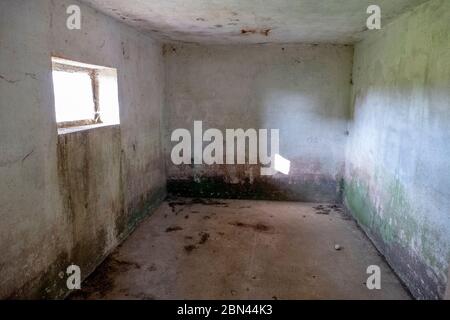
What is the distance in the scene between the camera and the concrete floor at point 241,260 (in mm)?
2801

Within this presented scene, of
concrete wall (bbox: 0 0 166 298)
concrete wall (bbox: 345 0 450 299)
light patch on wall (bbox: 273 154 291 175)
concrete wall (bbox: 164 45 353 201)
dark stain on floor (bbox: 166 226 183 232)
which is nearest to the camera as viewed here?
concrete wall (bbox: 0 0 166 298)

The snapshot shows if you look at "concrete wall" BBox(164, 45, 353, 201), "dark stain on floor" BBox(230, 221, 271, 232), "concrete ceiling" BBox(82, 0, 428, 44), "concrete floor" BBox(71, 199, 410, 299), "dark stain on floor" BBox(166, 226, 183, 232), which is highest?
"concrete ceiling" BBox(82, 0, 428, 44)

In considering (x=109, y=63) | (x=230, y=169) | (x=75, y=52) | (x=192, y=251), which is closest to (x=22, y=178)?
(x=75, y=52)

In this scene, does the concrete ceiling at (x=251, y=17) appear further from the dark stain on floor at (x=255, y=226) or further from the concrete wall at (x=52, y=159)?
the dark stain on floor at (x=255, y=226)

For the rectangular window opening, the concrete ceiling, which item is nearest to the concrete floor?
the rectangular window opening

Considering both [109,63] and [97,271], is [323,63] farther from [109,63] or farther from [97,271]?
[97,271]

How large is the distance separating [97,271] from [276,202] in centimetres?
309

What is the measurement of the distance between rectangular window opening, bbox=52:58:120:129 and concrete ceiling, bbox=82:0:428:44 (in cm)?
60

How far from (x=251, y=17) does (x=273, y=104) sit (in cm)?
205

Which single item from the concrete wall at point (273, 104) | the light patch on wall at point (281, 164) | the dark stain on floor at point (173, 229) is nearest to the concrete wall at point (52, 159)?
the dark stain on floor at point (173, 229)

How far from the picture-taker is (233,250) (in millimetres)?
3553

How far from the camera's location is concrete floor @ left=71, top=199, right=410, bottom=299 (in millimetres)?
2801

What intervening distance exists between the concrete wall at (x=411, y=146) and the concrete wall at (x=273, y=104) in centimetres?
88

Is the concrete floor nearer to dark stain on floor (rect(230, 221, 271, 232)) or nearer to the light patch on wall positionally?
dark stain on floor (rect(230, 221, 271, 232))
